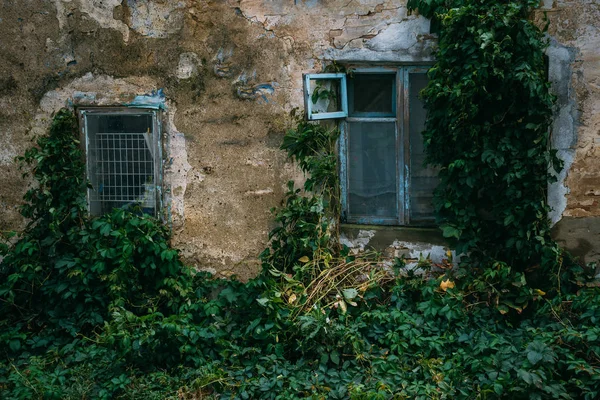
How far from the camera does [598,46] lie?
4.89m

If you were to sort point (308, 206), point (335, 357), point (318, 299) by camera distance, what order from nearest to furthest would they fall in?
1. point (335, 357)
2. point (318, 299)
3. point (308, 206)

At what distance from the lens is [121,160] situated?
554 centimetres

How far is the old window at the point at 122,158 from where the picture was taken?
548 centimetres

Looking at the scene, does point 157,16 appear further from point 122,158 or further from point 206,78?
point 122,158

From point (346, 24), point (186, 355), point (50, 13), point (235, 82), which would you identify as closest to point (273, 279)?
point (186, 355)

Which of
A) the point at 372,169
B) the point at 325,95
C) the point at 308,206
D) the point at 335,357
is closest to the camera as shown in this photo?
the point at 335,357

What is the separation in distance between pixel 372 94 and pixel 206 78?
139 centimetres

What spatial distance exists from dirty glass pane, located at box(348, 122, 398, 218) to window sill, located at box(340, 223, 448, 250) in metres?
0.15

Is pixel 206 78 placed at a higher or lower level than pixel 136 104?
higher

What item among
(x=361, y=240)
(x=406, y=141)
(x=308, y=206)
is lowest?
(x=361, y=240)

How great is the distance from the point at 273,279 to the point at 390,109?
1.73 m

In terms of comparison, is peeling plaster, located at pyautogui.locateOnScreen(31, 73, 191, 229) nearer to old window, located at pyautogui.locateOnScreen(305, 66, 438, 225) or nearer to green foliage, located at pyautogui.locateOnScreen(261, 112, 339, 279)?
green foliage, located at pyautogui.locateOnScreen(261, 112, 339, 279)

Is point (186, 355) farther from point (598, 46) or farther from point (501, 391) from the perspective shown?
point (598, 46)

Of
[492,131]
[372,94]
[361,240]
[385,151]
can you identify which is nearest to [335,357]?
[361,240]
